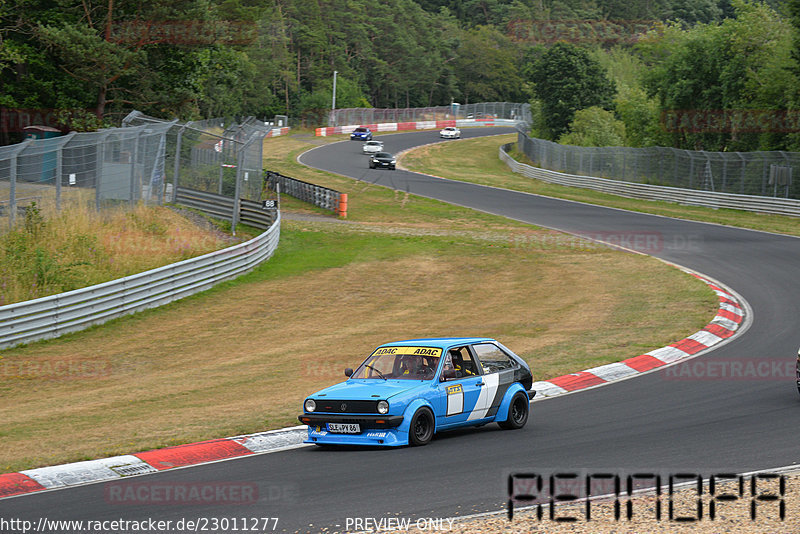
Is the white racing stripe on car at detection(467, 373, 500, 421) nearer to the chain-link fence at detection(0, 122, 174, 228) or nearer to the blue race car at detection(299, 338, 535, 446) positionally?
the blue race car at detection(299, 338, 535, 446)

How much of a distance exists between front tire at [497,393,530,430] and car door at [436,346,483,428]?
568mm

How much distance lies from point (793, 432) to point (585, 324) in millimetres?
9600

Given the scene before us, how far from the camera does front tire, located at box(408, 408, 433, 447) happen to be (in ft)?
33.2

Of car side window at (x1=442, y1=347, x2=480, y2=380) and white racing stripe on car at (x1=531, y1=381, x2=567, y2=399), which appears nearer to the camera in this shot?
car side window at (x1=442, y1=347, x2=480, y2=380)

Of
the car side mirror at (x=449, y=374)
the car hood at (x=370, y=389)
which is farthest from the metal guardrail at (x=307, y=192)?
the car hood at (x=370, y=389)

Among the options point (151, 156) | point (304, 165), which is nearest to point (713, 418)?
point (151, 156)

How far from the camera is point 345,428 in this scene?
10.1 m

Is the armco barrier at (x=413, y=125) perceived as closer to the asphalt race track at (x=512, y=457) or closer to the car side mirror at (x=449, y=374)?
the asphalt race track at (x=512, y=457)

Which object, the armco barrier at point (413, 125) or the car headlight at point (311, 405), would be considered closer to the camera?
the car headlight at point (311, 405)

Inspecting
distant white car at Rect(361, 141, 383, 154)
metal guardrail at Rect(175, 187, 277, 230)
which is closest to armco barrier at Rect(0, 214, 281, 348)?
metal guardrail at Rect(175, 187, 277, 230)

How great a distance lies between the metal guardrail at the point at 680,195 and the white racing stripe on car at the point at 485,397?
32.0 m

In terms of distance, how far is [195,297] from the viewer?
77.3 ft

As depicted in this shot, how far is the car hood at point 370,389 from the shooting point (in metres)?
10.2

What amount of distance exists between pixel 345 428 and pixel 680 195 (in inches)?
1515
